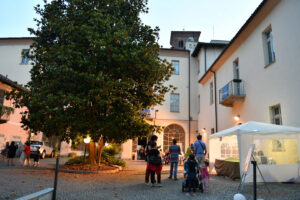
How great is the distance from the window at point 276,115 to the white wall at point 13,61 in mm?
25251

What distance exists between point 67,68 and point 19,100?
3.51m

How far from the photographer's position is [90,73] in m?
10.2

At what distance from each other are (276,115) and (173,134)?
49.4 ft

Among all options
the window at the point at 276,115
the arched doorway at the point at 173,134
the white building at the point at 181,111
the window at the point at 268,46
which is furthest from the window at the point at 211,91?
the window at the point at 276,115

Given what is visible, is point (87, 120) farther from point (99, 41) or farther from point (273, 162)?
point (273, 162)

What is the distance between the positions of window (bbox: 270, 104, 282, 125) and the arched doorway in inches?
571

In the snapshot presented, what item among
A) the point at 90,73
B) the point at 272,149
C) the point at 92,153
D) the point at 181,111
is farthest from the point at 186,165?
the point at 181,111

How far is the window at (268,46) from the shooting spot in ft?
39.3

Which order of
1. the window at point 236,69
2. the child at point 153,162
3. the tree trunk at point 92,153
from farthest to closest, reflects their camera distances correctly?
the window at point 236,69 < the tree trunk at point 92,153 < the child at point 153,162

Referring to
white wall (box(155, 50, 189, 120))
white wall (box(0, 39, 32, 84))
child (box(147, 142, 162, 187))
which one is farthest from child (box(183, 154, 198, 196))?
white wall (box(0, 39, 32, 84))

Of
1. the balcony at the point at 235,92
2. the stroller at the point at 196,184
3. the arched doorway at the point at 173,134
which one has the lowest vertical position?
the stroller at the point at 196,184

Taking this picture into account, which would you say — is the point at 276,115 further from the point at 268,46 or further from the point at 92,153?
the point at 92,153

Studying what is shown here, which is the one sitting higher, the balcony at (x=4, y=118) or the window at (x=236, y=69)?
the window at (x=236, y=69)

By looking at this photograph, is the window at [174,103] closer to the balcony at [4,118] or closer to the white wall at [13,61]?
the balcony at [4,118]
